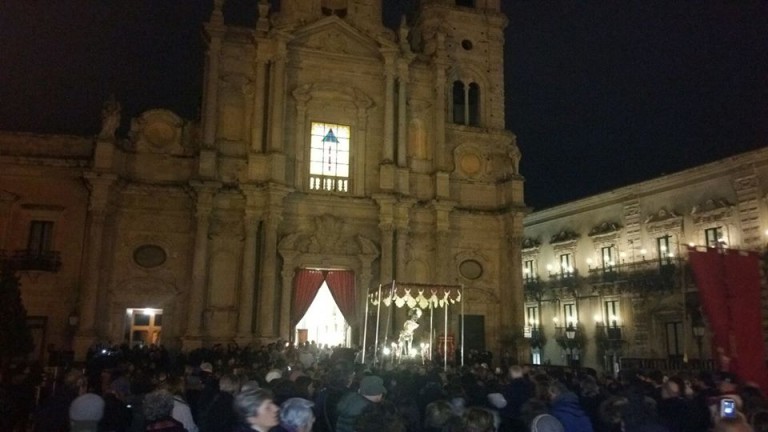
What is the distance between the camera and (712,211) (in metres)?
31.0

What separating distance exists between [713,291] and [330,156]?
59.2ft

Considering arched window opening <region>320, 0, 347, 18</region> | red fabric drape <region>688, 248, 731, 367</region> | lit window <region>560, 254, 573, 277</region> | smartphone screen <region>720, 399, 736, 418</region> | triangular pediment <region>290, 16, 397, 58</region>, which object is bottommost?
smartphone screen <region>720, 399, 736, 418</region>

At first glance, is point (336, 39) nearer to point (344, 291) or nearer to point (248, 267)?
point (248, 267)

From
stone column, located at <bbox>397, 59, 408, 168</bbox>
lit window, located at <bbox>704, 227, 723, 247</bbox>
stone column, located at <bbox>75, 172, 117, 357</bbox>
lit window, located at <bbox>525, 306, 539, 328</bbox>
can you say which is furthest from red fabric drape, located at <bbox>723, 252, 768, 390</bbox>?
lit window, located at <bbox>525, 306, 539, 328</bbox>

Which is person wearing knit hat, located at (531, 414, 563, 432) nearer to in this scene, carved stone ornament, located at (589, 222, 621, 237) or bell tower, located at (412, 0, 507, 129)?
bell tower, located at (412, 0, 507, 129)

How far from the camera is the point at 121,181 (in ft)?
84.7

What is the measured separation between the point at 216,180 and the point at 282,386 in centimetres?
1873

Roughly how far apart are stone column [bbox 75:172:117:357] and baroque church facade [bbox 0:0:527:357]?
2.8 inches

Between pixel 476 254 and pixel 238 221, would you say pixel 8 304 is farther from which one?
pixel 476 254

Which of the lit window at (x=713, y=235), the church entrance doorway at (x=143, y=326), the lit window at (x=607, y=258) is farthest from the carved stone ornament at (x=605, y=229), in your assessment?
the church entrance doorway at (x=143, y=326)

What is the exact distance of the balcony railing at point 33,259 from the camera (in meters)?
24.5

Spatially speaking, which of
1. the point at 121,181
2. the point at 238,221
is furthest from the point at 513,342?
Answer: the point at 121,181

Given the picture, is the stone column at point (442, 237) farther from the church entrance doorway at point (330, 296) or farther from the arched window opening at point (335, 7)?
the arched window opening at point (335, 7)

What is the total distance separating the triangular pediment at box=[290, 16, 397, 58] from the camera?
28.7 meters
